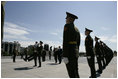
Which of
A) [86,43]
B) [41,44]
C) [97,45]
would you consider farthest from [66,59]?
[41,44]

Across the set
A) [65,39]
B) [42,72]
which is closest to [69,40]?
[65,39]

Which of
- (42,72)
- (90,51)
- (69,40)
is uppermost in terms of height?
(69,40)

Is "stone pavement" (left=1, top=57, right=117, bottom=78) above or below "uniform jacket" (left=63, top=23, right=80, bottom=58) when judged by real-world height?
below

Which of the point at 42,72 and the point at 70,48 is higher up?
the point at 70,48

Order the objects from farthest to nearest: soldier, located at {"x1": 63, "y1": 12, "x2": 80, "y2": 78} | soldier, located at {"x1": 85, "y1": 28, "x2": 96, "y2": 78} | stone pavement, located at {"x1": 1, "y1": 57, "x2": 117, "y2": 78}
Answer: stone pavement, located at {"x1": 1, "y1": 57, "x2": 117, "y2": 78}, soldier, located at {"x1": 85, "y1": 28, "x2": 96, "y2": 78}, soldier, located at {"x1": 63, "y1": 12, "x2": 80, "y2": 78}

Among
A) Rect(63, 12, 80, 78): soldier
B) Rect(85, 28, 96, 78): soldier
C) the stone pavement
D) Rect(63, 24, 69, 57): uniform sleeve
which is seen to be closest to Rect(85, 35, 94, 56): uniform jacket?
Rect(85, 28, 96, 78): soldier

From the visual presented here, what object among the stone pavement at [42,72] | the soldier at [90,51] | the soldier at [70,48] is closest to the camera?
the soldier at [70,48]

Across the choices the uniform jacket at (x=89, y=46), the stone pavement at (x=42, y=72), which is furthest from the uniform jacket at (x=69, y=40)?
the stone pavement at (x=42, y=72)

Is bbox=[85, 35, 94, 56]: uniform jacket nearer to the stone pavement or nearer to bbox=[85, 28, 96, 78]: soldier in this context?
bbox=[85, 28, 96, 78]: soldier

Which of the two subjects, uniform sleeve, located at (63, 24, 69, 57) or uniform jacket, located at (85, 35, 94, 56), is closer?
uniform sleeve, located at (63, 24, 69, 57)

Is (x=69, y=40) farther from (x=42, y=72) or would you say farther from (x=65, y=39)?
(x=42, y=72)

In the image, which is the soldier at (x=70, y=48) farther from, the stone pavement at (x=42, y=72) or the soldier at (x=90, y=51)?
the stone pavement at (x=42, y=72)

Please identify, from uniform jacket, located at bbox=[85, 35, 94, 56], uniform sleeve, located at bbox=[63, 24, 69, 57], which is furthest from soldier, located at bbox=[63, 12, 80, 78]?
uniform jacket, located at bbox=[85, 35, 94, 56]

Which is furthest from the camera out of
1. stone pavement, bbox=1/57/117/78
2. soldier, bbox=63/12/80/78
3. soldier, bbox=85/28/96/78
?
stone pavement, bbox=1/57/117/78
